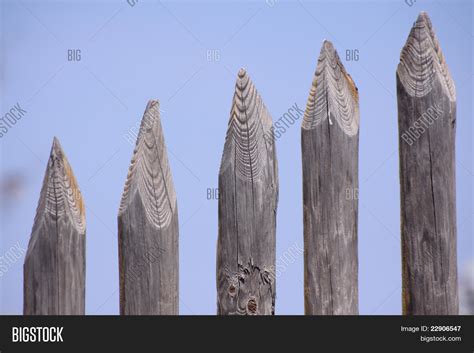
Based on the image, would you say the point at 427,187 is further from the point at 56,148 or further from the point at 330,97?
the point at 56,148

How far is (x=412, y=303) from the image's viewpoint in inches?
170

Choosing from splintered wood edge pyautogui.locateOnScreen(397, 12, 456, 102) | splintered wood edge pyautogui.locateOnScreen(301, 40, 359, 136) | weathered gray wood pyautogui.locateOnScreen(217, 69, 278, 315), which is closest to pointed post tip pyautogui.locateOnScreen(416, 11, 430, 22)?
splintered wood edge pyautogui.locateOnScreen(397, 12, 456, 102)

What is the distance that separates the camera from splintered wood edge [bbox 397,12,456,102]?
4355 millimetres

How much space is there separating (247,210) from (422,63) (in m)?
1.19

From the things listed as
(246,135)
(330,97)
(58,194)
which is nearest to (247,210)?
(246,135)

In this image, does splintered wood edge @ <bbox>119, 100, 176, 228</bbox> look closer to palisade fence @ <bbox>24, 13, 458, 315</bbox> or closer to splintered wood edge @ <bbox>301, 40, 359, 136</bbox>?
palisade fence @ <bbox>24, 13, 458, 315</bbox>

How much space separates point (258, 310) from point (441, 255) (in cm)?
98

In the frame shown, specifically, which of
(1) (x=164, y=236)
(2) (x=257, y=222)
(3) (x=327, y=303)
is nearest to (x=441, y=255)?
(3) (x=327, y=303)

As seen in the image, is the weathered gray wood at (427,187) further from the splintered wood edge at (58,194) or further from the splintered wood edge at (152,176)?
the splintered wood edge at (58,194)

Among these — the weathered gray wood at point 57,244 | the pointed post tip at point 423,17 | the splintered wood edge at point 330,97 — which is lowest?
the weathered gray wood at point 57,244

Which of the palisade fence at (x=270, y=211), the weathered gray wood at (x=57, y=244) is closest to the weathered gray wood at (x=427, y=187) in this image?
the palisade fence at (x=270, y=211)

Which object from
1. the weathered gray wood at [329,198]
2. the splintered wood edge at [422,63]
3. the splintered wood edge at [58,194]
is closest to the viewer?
the splintered wood edge at [58,194]

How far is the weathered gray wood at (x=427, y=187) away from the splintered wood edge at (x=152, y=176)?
120cm

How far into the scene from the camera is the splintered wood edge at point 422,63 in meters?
4.36
